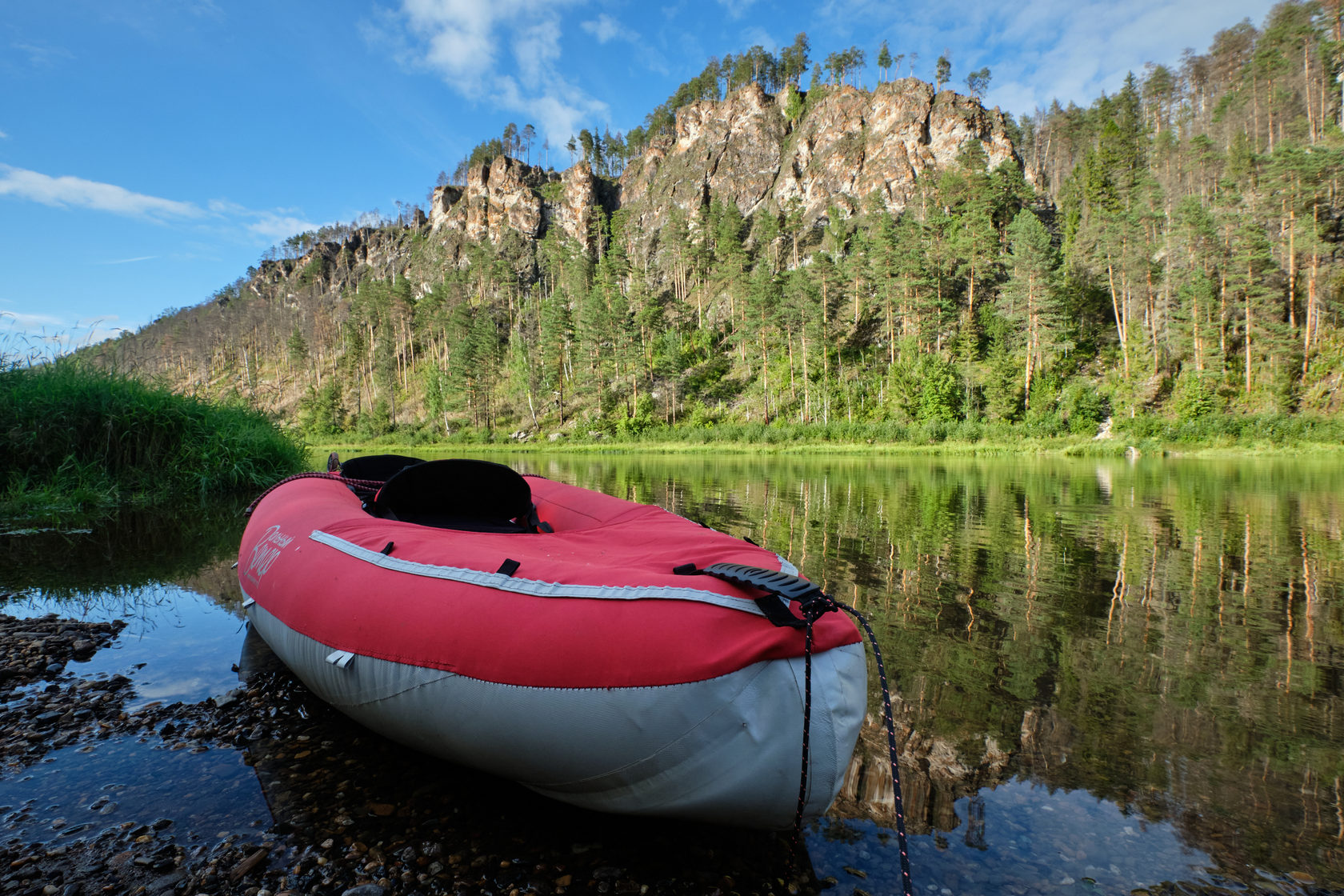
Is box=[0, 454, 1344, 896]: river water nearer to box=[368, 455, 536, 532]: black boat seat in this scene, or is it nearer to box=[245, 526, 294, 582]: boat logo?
box=[245, 526, 294, 582]: boat logo

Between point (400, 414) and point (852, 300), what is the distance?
4142 cm

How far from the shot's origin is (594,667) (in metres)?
1.79

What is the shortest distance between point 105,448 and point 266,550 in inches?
295

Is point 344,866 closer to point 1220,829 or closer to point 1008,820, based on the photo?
point 1008,820

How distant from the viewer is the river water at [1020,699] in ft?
6.71

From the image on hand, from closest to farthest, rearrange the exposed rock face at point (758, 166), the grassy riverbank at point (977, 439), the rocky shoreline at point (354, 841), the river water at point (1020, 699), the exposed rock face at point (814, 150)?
the rocky shoreline at point (354, 841) < the river water at point (1020, 699) < the grassy riverbank at point (977, 439) < the exposed rock face at point (814, 150) < the exposed rock face at point (758, 166)

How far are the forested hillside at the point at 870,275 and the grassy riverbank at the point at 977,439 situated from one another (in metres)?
0.79

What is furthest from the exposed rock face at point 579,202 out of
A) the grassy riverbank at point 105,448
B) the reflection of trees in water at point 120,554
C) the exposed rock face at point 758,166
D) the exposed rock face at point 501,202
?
the reflection of trees in water at point 120,554

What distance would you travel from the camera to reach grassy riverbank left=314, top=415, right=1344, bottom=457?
2333cm

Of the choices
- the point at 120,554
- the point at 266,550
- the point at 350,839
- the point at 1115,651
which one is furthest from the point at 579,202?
the point at 350,839

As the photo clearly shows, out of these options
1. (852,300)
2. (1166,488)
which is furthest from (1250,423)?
(852,300)

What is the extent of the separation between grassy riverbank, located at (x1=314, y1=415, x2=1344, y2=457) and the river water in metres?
20.0

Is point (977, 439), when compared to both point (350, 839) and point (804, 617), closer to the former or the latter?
point (804, 617)

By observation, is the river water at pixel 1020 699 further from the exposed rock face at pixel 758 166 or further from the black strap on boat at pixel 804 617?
the exposed rock face at pixel 758 166
